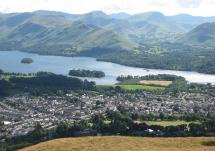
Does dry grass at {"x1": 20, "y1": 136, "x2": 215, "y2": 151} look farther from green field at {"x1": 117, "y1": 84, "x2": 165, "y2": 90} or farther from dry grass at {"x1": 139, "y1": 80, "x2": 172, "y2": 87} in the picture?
dry grass at {"x1": 139, "y1": 80, "x2": 172, "y2": 87}

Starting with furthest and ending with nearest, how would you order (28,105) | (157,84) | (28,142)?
(157,84), (28,105), (28,142)

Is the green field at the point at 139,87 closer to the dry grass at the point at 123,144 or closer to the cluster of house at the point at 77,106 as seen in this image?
the cluster of house at the point at 77,106

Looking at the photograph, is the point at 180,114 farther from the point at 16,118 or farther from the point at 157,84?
the point at 157,84

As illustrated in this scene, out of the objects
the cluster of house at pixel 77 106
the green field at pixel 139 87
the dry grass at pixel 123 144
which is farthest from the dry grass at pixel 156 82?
the dry grass at pixel 123 144

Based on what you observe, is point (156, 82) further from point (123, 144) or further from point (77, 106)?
point (123, 144)

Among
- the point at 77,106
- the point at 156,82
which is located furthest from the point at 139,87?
the point at 77,106

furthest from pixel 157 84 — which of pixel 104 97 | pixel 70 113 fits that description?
pixel 70 113
